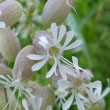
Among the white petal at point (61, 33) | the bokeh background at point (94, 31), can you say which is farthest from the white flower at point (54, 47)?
the bokeh background at point (94, 31)

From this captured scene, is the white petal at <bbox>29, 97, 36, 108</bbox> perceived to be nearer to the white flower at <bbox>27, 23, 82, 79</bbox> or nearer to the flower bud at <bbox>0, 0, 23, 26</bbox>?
the white flower at <bbox>27, 23, 82, 79</bbox>

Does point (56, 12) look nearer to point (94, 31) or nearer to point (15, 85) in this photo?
point (15, 85)

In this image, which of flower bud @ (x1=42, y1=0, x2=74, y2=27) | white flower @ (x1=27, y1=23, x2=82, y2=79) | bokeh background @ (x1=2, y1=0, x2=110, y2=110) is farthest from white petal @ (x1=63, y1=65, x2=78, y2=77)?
bokeh background @ (x1=2, y1=0, x2=110, y2=110)

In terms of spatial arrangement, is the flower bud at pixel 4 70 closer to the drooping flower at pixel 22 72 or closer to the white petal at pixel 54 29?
the drooping flower at pixel 22 72

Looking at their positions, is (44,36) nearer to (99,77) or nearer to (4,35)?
(4,35)

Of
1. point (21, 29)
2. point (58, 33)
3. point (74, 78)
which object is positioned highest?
point (58, 33)

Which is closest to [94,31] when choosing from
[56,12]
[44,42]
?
[56,12]

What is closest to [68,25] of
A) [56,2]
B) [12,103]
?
[56,2]
